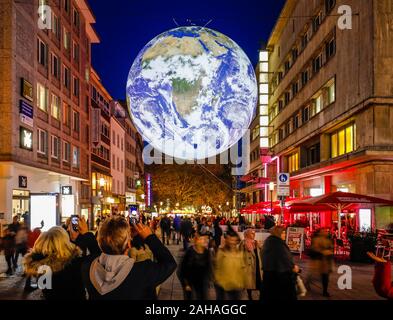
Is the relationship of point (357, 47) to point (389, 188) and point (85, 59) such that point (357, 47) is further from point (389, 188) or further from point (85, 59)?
point (85, 59)

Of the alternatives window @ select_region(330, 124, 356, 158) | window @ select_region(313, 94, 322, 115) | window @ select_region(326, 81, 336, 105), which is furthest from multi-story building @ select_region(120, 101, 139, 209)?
window @ select_region(326, 81, 336, 105)

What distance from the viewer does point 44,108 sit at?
36.7 metres

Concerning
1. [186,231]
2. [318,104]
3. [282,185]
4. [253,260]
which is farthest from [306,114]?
[253,260]

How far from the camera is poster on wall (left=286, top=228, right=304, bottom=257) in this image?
23.1m

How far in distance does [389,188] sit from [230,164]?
6087 centimetres

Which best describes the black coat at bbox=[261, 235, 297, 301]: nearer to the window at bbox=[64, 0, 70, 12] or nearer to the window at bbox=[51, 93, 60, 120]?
the window at bbox=[51, 93, 60, 120]

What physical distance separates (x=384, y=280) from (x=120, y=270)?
6.48 meters

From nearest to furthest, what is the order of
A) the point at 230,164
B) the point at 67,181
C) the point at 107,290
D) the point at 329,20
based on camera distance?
the point at 107,290 < the point at 329,20 < the point at 67,181 < the point at 230,164

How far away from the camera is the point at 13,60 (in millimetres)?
30062

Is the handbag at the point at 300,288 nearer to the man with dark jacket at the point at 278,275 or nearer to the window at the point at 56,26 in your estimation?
the man with dark jacket at the point at 278,275

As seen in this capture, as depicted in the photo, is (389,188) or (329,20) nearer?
(389,188)

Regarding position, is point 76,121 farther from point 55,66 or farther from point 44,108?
point 44,108

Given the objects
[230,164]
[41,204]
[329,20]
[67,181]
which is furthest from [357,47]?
[230,164]

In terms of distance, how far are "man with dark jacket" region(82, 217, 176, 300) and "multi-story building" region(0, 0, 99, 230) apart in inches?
763
